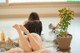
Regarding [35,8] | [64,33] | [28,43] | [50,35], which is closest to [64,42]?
[64,33]

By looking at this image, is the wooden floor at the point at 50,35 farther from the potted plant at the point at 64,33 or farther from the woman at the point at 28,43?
→ the woman at the point at 28,43

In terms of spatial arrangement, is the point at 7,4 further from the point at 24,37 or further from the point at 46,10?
the point at 24,37

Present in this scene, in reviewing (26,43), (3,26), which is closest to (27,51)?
(26,43)

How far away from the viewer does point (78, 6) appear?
718 cm

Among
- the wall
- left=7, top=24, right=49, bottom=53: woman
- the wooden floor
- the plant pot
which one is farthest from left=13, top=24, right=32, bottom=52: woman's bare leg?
the wall

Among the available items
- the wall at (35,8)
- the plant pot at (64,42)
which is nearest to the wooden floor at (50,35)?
the plant pot at (64,42)

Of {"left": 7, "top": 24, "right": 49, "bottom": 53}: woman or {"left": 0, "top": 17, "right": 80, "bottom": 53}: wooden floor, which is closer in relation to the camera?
{"left": 7, "top": 24, "right": 49, "bottom": 53}: woman

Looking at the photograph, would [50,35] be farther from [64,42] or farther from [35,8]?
[35,8]

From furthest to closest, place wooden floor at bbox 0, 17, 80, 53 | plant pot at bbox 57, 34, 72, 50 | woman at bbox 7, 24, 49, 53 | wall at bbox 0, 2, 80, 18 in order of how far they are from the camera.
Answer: wall at bbox 0, 2, 80, 18 < wooden floor at bbox 0, 17, 80, 53 < plant pot at bbox 57, 34, 72, 50 < woman at bbox 7, 24, 49, 53

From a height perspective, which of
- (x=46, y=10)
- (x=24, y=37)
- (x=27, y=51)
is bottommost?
(x=27, y=51)

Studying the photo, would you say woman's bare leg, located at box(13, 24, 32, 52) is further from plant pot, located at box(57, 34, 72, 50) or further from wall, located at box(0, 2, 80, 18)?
wall, located at box(0, 2, 80, 18)

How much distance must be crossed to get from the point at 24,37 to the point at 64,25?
36.0 inches

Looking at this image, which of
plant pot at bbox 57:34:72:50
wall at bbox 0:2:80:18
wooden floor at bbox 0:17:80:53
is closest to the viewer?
plant pot at bbox 57:34:72:50

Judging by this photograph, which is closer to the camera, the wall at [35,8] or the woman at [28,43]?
the woman at [28,43]
